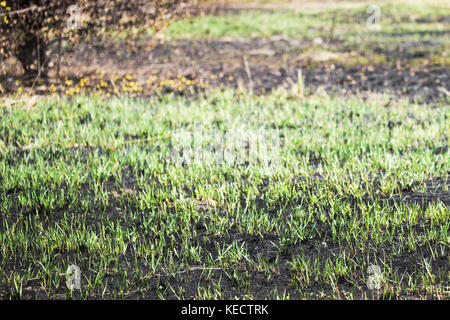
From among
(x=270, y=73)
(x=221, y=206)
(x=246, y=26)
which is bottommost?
(x=221, y=206)

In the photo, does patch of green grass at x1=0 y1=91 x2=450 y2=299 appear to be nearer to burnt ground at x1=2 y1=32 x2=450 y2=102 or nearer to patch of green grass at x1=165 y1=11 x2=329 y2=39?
burnt ground at x1=2 y1=32 x2=450 y2=102

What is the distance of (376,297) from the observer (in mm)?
2666

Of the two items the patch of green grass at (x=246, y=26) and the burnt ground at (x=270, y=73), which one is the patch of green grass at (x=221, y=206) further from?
the patch of green grass at (x=246, y=26)

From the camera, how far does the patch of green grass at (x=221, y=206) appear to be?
112 inches

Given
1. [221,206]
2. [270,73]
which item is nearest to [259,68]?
[270,73]

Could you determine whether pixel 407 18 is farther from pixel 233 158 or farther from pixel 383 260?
pixel 383 260

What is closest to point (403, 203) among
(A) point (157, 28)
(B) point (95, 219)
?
(B) point (95, 219)

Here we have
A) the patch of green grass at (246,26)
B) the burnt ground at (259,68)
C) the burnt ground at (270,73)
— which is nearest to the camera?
the burnt ground at (270,73)

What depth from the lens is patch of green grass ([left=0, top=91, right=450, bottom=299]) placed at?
2.85 meters

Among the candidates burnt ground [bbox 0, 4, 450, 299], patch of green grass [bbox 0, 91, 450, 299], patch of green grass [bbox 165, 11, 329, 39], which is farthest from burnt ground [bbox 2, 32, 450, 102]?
patch of green grass [bbox 0, 91, 450, 299]

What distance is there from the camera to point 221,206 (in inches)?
148

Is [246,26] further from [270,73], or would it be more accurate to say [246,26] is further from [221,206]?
[221,206]

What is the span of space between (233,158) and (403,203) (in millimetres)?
1496

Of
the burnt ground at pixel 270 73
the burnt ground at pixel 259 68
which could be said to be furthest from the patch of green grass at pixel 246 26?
the burnt ground at pixel 259 68
